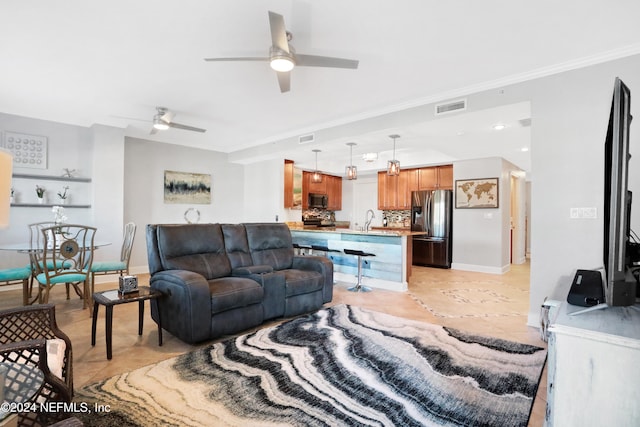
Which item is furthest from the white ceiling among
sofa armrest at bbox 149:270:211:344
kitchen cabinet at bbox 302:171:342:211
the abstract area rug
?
kitchen cabinet at bbox 302:171:342:211

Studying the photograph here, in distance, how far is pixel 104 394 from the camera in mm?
1902

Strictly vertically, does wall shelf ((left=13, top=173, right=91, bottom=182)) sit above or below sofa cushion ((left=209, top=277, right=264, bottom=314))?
above

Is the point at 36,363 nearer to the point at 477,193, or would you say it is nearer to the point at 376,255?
the point at 376,255

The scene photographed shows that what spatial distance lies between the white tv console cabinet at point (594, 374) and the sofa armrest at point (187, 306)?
2.34 m

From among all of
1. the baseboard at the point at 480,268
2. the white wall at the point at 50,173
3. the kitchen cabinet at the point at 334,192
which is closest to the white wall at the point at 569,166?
the baseboard at the point at 480,268

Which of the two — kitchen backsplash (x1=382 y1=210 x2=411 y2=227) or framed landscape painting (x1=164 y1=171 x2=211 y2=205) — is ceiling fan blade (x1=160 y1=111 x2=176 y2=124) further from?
kitchen backsplash (x1=382 y1=210 x2=411 y2=227)

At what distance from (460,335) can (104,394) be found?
2.85 m

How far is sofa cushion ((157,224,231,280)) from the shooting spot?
306 cm

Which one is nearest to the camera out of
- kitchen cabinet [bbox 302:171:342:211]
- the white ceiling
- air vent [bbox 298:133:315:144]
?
the white ceiling

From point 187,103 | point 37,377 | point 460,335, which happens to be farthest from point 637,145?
point 187,103

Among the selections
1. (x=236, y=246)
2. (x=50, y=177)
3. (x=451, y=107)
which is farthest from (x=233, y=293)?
(x=50, y=177)

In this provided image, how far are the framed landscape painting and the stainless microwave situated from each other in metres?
→ 2.62

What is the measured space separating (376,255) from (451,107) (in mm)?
2412

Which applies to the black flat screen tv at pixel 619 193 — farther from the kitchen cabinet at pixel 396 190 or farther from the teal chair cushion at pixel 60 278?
the kitchen cabinet at pixel 396 190
